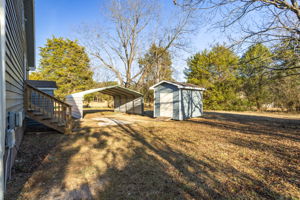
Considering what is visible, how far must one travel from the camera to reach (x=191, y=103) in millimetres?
11773

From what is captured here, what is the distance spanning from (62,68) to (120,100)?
1324 cm

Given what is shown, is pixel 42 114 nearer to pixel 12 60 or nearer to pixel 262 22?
pixel 12 60

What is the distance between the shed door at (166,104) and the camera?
11059 mm

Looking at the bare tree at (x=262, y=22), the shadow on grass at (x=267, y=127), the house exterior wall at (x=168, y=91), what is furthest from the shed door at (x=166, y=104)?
the bare tree at (x=262, y=22)

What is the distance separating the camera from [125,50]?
17.3 metres

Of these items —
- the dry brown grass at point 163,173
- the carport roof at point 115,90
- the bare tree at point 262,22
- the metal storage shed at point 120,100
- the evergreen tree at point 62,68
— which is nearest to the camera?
the dry brown grass at point 163,173

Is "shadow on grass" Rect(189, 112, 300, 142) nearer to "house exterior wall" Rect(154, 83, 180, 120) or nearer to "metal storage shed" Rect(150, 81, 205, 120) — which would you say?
"metal storage shed" Rect(150, 81, 205, 120)

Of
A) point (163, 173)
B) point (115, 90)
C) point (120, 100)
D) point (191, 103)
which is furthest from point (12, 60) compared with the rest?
point (120, 100)

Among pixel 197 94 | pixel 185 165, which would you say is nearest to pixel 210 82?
pixel 197 94

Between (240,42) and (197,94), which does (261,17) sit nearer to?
(240,42)

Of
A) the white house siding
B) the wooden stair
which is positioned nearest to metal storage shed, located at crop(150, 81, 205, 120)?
the wooden stair

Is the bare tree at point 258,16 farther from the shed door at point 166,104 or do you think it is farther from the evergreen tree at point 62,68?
the evergreen tree at point 62,68

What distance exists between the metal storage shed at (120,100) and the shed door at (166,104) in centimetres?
284

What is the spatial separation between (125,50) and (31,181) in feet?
52.4
